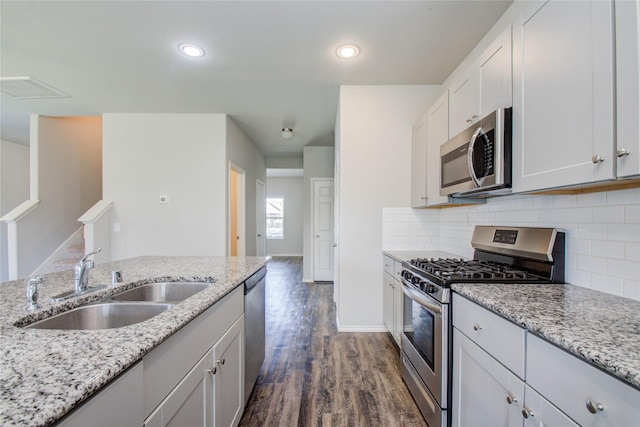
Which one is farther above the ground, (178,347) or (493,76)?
(493,76)

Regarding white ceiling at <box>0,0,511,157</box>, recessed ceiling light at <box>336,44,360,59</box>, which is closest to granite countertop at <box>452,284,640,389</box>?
white ceiling at <box>0,0,511,157</box>

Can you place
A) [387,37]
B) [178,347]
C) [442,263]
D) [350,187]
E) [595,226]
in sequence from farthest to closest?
[350,187] < [387,37] < [442,263] < [595,226] < [178,347]

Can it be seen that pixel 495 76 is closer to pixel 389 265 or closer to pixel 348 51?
pixel 348 51

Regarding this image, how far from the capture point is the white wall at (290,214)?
8789mm

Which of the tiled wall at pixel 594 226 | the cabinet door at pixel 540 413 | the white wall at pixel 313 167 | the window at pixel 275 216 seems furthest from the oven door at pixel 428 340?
the window at pixel 275 216

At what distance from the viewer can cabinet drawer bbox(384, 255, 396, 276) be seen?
2542mm

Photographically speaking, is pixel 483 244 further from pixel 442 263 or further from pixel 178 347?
pixel 178 347

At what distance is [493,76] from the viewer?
1561mm

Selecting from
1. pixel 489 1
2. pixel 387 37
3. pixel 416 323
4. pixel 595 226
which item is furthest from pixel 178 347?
pixel 489 1

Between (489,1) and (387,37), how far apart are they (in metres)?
0.68

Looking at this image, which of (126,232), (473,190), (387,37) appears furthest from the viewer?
(126,232)

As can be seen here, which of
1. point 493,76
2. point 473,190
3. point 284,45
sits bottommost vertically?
point 473,190

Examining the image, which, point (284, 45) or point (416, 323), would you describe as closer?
point (416, 323)

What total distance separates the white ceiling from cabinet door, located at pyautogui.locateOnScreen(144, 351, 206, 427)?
2.14m
